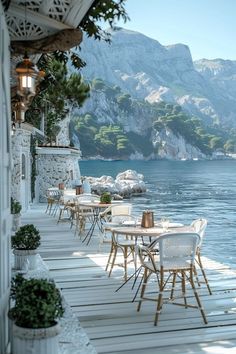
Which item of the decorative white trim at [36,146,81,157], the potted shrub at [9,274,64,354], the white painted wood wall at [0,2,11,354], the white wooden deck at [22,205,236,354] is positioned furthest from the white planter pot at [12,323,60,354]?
the decorative white trim at [36,146,81,157]

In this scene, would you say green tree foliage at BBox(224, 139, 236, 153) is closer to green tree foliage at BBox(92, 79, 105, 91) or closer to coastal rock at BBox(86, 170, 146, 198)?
green tree foliage at BBox(92, 79, 105, 91)

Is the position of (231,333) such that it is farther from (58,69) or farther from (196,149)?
(196,149)

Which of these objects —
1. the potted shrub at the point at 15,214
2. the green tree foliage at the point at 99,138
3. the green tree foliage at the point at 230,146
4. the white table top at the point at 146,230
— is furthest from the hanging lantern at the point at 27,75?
the green tree foliage at the point at 230,146

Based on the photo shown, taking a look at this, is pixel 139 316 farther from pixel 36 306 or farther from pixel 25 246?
pixel 25 246

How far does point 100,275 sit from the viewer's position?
23.0 ft

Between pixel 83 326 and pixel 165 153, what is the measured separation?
158576mm

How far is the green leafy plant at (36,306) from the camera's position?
10.6 ft

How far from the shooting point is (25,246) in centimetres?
707

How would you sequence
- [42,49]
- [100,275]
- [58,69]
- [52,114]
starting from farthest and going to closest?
1. [52,114]
2. [58,69]
3. [100,275]
4. [42,49]

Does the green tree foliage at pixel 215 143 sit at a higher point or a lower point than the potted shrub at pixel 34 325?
higher

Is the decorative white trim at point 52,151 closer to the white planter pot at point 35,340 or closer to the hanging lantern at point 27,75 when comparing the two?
the hanging lantern at point 27,75

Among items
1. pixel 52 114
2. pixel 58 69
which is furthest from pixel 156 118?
pixel 58 69

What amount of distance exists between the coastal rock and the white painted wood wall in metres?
31.4

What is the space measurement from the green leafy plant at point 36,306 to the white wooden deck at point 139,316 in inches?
40.1
